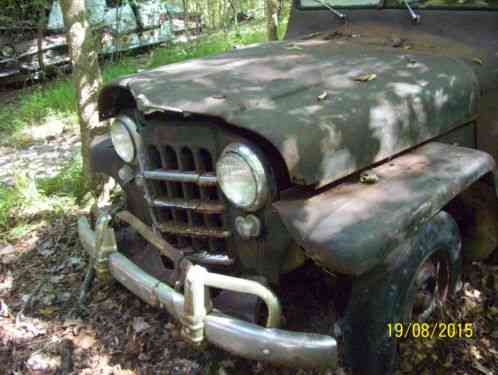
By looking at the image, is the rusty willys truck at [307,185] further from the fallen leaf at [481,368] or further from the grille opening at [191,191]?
the fallen leaf at [481,368]

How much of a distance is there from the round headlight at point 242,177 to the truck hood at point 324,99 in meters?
0.10

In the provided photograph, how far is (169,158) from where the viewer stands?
2.25 metres

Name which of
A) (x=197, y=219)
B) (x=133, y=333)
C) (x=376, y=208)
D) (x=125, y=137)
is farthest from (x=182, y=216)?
(x=376, y=208)

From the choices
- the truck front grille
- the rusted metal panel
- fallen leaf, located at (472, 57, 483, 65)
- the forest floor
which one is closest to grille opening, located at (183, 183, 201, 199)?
the truck front grille

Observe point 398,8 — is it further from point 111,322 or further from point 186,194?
point 111,322

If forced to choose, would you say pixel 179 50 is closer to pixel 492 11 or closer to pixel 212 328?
pixel 492 11

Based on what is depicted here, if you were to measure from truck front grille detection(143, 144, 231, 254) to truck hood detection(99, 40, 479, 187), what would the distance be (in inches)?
9.0

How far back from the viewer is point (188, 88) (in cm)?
228

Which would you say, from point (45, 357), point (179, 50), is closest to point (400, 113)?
point (45, 357)

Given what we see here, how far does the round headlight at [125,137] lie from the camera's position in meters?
2.37

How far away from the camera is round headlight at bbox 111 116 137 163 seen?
2365 mm

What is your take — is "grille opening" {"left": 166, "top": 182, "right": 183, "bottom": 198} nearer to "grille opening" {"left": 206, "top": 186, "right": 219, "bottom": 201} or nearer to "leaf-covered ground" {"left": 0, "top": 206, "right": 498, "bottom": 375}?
"grille opening" {"left": 206, "top": 186, "right": 219, "bottom": 201}

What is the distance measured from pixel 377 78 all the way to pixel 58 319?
2140mm

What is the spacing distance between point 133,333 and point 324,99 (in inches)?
62.0
